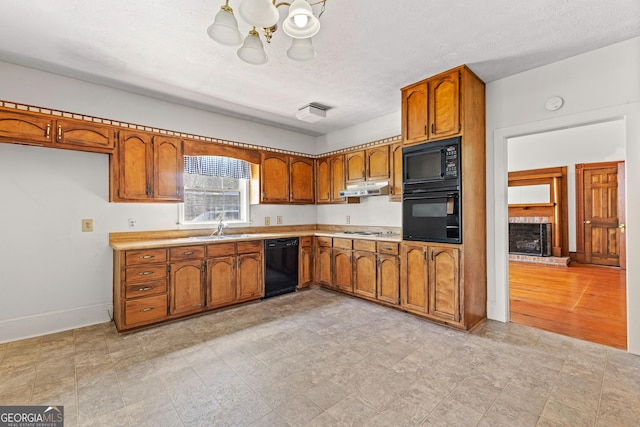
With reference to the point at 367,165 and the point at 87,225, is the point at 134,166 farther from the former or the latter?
the point at 367,165

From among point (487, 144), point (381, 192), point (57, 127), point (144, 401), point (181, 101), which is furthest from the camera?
point (381, 192)

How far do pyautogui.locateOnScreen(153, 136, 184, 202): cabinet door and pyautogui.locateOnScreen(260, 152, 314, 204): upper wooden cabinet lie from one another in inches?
47.6

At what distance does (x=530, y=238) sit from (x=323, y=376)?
701cm

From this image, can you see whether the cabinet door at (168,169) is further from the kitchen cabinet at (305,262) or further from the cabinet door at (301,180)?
the kitchen cabinet at (305,262)

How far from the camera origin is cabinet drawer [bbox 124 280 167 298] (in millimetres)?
2975

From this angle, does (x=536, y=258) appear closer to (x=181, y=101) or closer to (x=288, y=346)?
(x=288, y=346)

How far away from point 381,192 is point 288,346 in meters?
2.37

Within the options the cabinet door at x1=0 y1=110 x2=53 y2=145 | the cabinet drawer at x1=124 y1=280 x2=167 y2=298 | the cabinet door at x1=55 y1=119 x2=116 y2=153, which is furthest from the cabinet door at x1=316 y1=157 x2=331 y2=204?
the cabinet door at x1=0 y1=110 x2=53 y2=145

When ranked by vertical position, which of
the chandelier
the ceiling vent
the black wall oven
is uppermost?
the ceiling vent

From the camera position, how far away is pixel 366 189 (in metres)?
4.14

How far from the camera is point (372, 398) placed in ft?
6.25

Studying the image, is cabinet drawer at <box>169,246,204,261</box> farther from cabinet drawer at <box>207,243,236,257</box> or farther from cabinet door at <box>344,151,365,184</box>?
cabinet door at <box>344,151,365,184</box>

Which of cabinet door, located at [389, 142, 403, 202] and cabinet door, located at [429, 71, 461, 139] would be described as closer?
cabinet door, located at [429, 71, 461, 139]

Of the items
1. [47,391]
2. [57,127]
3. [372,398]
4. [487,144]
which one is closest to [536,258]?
[487,144]
